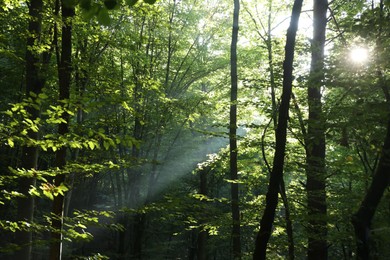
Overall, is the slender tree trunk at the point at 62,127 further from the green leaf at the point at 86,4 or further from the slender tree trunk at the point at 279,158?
the green leaf at the point at 86,4

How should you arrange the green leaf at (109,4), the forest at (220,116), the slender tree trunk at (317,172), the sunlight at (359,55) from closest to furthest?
the green leaf at (109,4), the forest at (220,116), the sunlight at (359,55), the slender tree trunk at (317,172)

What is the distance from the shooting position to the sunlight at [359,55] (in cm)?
505

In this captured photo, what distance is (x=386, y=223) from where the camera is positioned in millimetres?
6219

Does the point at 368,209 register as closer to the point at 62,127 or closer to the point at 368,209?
the point at 368,209

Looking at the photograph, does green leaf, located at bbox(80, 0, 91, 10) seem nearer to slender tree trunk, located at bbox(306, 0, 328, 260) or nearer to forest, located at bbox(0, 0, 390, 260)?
forest, located at bbox(0, 0, 390, 260)

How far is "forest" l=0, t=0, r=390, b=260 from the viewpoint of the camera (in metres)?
4.28

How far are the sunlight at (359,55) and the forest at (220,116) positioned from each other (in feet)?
0.07

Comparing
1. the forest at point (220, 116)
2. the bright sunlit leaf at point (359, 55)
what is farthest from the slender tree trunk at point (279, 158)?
the bright sunlit leaf at point (359, 55)

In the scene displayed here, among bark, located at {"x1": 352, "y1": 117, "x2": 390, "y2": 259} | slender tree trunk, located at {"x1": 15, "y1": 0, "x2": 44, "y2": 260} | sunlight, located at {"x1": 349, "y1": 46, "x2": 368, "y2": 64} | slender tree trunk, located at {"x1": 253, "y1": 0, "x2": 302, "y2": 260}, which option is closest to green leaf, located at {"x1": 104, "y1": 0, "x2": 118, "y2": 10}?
slender tree trunk, located at {"x1": 253, "y1": 0, "x2": 302, "y2": 260}

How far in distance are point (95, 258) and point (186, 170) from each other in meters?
16.1

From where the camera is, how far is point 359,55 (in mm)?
5125

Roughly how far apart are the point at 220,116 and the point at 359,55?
10944 mm

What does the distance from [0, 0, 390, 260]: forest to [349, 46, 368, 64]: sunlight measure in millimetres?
22

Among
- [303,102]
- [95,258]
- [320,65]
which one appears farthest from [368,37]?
[95,258]
